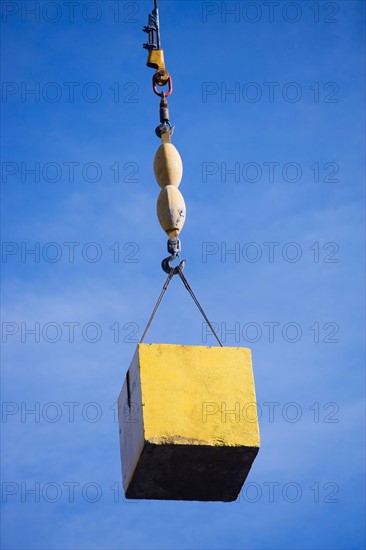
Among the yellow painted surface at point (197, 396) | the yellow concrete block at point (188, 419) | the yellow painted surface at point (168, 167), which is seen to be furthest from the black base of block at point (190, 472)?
the yellow painted surface at point (168, 167)

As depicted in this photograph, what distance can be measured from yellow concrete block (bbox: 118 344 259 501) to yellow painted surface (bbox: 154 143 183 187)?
1.78 metres

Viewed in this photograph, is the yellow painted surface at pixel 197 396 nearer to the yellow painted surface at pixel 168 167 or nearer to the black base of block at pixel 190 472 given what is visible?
the black base of block at pixel 190 472

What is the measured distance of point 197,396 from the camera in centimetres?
1277

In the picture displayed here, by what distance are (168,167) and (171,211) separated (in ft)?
1.68

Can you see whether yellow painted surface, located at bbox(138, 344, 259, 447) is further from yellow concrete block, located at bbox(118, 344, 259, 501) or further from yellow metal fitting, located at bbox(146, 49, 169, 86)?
yellow metal fitting, located at bbox(146, 49, 169, 86)

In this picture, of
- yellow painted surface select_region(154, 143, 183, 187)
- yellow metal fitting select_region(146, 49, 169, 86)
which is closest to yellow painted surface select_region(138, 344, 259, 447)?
yellow painted surface select_region(154, 143, 183, 187)

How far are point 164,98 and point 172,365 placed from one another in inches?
120

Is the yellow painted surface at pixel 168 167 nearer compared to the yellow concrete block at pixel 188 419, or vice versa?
the yellow concrete block at pixel 188 419

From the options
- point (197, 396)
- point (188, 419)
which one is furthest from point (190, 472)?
point (197, 396)

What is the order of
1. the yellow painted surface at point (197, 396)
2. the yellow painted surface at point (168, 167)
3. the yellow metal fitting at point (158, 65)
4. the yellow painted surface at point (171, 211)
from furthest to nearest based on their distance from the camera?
1. the yellow metal fitting at point (158, 65)
2. the yellow painted surface at point (168, 167)
3. the yellow painted surface at point (171, 211)
4. the yellow painted surface at point (197, 396)

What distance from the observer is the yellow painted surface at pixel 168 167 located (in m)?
13.7

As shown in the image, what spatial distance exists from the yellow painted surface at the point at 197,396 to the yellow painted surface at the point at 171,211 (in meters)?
1.28

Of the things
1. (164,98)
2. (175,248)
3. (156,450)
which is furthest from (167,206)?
(156,450)

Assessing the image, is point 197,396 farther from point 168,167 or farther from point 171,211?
point 168,167
